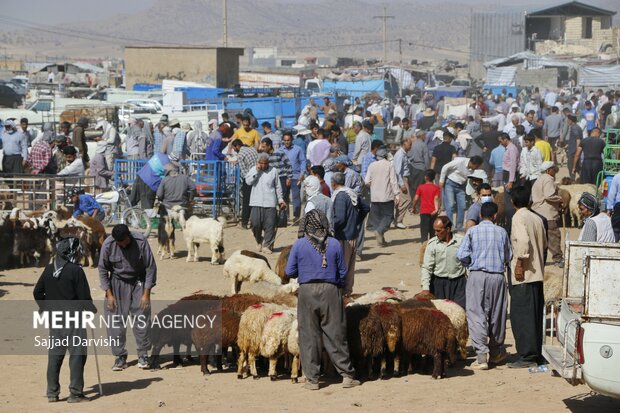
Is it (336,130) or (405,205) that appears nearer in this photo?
(405,205)

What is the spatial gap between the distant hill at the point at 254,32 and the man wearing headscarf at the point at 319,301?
120681 mm

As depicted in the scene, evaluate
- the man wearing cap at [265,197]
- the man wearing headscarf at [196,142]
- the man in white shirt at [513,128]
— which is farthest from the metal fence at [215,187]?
the man in white shirt at [513,128]

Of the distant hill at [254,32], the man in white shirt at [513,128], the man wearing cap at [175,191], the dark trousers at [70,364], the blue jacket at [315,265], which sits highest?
the distant hill at [254,32]

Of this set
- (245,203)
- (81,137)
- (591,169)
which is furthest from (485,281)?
(81,137)

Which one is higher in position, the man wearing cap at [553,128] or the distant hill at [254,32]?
the distant hill at [254,32]

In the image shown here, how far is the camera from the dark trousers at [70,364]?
8.63 m

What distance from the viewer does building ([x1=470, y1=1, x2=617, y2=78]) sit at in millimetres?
65188

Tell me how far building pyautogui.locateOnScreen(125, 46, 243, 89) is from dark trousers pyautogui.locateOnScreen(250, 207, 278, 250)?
28343 millimetres

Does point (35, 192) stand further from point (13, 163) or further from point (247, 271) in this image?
point (247, 271)

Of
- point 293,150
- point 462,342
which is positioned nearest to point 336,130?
point 293,150

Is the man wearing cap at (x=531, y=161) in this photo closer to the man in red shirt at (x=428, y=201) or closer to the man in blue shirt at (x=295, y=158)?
the man in red shirt at (x=428, y=201)

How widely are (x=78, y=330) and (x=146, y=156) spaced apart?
1476cm

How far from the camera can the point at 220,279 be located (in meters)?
14.6

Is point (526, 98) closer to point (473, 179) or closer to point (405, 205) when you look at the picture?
point (405, 205)
